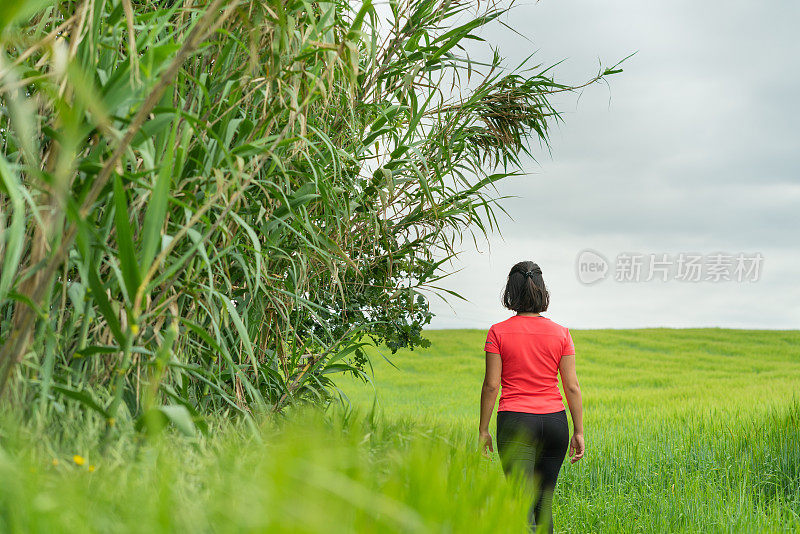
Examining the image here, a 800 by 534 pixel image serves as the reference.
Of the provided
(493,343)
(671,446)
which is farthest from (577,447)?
(671,446)

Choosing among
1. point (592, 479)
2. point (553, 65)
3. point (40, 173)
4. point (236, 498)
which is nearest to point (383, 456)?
point (236, 498)

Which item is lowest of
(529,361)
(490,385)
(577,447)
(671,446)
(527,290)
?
(671,446)

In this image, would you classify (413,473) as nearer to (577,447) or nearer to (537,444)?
(537,444)

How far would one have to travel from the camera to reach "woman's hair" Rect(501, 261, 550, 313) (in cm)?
323

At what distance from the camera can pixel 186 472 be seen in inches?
48.4

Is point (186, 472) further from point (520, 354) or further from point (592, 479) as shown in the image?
point (592, 479)

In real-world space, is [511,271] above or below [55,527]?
above

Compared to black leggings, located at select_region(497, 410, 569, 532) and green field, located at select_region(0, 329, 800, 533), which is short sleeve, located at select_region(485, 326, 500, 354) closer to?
black leggings, located at select_region(497, 410, 569, 532)

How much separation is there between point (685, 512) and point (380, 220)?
2915mm

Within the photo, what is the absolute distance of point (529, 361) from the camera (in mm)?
3131

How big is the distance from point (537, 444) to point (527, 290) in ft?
2.83

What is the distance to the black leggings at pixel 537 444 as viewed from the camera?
3.07m

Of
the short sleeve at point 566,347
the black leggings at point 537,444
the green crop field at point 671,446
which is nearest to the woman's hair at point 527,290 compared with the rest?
the short sleeve at point 566,347

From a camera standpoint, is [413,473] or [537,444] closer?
[413,473]
